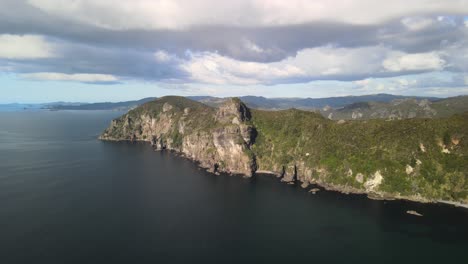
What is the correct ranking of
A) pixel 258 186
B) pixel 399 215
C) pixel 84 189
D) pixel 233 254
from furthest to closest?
pixel 258 186
pixel 84 189
pixel 399 215
pixel 233 254

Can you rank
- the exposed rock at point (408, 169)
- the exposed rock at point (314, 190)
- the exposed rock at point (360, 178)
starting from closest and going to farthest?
the exposed rock at point (408, 169) → the exposed rock at point (314, 190) → the exposed rock at point (360, 178)

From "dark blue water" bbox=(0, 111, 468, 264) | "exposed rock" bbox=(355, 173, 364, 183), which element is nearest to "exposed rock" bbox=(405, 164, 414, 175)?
"dark blue water" bbox=(0, 111, 468, 264)

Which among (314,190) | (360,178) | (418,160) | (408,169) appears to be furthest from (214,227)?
(418,160)

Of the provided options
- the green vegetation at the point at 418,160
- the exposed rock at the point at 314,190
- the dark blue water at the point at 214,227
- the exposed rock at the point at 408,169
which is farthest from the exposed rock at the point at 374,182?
the exposed rock at the point at 314,190

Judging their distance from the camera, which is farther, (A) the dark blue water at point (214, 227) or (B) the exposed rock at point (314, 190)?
(B) the exposed rock at point (314, 190)

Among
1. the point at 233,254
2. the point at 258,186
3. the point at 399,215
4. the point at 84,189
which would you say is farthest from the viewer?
the point at 258,186

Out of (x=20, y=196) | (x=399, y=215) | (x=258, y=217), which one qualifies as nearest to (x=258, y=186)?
(x=258, y=217)

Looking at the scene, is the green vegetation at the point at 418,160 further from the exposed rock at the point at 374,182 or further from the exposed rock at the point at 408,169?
the exposed rock at the point at 374,182

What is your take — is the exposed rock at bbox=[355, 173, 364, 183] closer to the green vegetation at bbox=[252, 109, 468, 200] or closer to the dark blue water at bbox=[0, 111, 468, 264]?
the green vegetation at bbox=[252, 109, 468, 200]

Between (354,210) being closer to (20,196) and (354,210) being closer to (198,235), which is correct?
(198,235)
